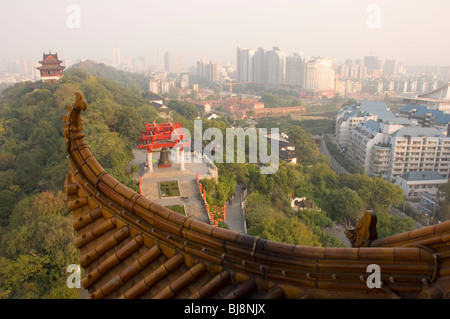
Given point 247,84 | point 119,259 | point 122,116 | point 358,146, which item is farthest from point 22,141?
point 247,84

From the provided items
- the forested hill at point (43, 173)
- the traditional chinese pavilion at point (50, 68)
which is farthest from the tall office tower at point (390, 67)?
the traditional chinese pavilion at point (50, 68)

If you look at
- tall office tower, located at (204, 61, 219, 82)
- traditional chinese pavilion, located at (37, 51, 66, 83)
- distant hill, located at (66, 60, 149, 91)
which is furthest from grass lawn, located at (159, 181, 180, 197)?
tall office tower, located at (204, 61, 219, 82)

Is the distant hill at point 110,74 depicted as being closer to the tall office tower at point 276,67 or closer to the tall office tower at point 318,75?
the tall office tower at point 276,67

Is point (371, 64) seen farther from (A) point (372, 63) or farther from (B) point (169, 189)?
(B) point (169, 189)

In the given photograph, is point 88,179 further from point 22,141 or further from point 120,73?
point 120,73

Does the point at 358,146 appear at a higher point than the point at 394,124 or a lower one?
lower

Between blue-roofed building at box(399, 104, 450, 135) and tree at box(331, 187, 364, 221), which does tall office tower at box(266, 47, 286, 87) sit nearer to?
blue-roofed building at box(399, 104, 450, 135)

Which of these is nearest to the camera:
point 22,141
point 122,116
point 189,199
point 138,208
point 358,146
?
point 138,208
